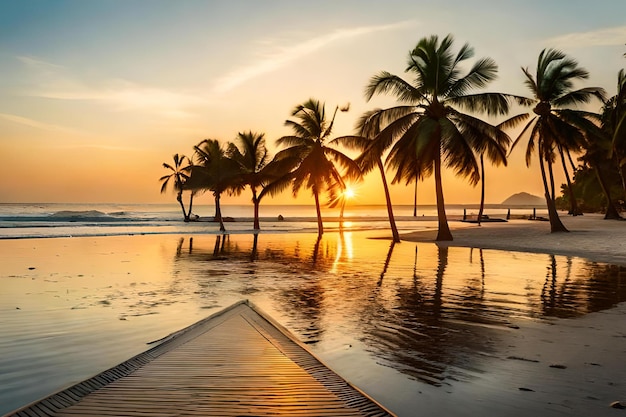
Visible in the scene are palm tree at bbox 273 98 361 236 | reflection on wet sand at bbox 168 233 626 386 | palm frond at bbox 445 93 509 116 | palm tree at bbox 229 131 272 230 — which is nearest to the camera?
reflection on wet sand at bbox 168 233 626 386

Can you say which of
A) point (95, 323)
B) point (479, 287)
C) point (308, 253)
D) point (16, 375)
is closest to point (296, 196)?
point (308, 253)

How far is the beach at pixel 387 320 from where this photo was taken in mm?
5059

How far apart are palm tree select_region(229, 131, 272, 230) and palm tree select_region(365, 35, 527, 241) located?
58.8 feet

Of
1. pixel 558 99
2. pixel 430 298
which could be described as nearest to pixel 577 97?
pixel 558 99

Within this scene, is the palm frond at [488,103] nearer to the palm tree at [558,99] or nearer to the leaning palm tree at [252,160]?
the palm tree at [558,99]

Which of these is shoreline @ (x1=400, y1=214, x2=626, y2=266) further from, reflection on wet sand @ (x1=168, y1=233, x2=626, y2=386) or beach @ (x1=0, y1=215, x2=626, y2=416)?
beach @ (x1=0, y1=215, x2=626, y2=416)

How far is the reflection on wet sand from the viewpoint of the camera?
660 cm

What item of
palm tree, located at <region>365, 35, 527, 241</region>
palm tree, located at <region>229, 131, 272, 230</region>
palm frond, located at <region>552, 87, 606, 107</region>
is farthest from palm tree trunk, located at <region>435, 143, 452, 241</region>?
palm tree, located at <region>229, 131, 272, 230</region>

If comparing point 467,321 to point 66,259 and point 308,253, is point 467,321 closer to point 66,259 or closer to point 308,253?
point 308,253

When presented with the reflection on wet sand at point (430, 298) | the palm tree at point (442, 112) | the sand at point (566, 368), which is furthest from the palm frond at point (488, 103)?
the sand at point (566, 368)

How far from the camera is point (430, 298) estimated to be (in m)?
10.7

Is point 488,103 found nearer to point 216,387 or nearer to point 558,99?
point 558,99

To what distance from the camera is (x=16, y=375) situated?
5410 mm

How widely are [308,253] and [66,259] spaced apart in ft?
34.6
